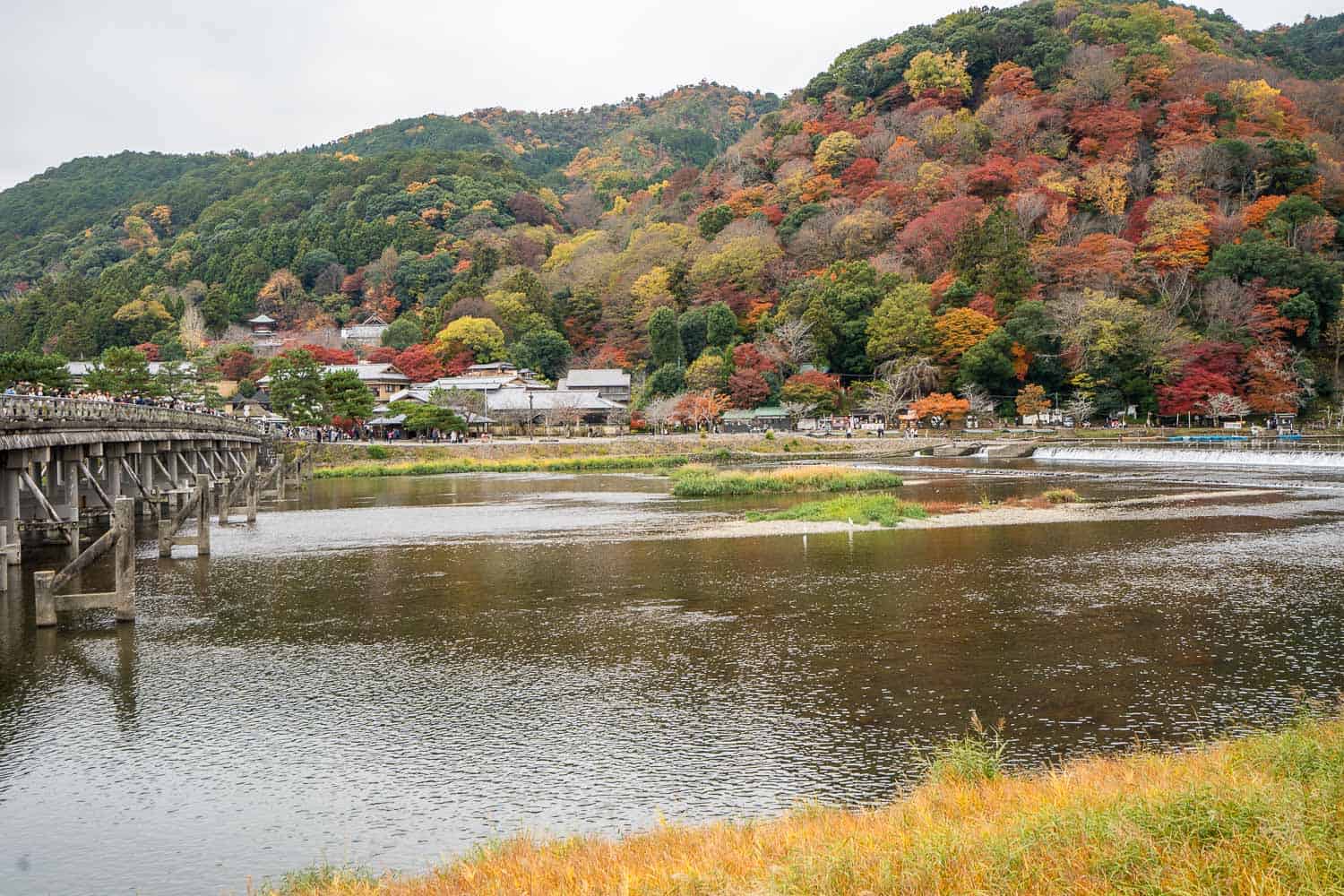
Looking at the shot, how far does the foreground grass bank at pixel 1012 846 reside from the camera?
18.0 feet

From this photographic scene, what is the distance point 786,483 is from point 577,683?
27954 mm

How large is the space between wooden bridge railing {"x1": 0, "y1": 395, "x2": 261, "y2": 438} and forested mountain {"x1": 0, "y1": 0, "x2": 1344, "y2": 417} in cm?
4703

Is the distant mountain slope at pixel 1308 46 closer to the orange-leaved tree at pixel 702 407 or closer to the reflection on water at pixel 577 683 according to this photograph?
the orange-leaved tree at pixel 702 407

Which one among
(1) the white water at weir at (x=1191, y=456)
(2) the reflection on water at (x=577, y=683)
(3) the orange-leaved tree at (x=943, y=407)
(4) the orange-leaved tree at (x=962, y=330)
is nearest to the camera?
(2) the reflection on water at (x=577, y=683)

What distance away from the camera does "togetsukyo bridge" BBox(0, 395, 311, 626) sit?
16578 millimetres

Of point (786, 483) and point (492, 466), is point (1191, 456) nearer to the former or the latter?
point (786, 483)

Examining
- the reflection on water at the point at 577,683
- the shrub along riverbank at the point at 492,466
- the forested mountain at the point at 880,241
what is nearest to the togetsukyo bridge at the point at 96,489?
the reflection on water at the point at 577,683

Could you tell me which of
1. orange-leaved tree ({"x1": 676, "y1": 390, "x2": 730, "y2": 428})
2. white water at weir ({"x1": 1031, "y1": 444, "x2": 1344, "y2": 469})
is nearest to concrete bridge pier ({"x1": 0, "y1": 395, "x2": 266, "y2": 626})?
orange-leaved tree ({"x1": 676, "y1": 390, "x2": 730, "y2": 428})

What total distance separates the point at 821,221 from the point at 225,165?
105354mm

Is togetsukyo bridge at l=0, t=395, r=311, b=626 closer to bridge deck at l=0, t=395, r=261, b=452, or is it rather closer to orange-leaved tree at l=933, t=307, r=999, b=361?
bridge deck at l=0, t=395, r=261, b=452

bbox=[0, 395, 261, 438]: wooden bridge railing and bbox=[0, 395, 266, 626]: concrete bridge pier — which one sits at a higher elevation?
bbox=[0, 395, 261, 438]: wooden bridge railing

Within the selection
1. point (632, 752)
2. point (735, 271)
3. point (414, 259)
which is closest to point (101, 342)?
point (414, 259)

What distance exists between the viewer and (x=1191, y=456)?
5291 centimetres

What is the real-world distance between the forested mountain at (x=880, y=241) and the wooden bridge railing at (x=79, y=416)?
47.0 meters
